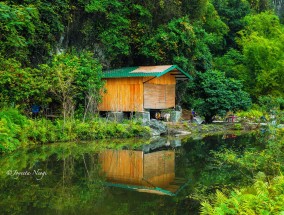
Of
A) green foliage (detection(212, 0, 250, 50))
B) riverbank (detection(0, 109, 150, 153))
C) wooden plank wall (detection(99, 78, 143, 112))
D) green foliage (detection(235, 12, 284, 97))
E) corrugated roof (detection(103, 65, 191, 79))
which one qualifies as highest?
green foliage (detection(212, 0, 250, 50))

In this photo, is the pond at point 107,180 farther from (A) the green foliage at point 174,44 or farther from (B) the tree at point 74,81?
(A) the green foliage at point 174,44

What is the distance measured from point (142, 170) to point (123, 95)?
37.1 feet

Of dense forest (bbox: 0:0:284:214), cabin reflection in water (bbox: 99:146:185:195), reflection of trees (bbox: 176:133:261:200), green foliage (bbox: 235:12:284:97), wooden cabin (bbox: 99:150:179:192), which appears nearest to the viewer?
reflection of trees (bbox: 176:133:261:200)

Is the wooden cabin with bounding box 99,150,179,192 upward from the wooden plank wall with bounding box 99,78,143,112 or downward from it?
downward

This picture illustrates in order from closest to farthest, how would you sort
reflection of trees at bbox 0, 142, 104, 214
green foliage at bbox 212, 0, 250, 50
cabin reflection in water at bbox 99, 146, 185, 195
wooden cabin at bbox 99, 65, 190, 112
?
reflection of trees at bbox 0, 142, 104, 214
cabin reflection in water at bbox 99, 146, 185, 195
wooden cabin at bbox 99, 65, 190, 112
green foliage at bbox 212, 0, 250, 50

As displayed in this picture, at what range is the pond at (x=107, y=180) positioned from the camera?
6.36 m

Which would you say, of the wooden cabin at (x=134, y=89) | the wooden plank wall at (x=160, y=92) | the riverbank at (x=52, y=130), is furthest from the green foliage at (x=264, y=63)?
the riverbank at (x=52, y=130)

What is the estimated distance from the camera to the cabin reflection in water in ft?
26.2

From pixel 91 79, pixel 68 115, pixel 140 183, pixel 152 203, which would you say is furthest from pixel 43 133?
pixel 152 203

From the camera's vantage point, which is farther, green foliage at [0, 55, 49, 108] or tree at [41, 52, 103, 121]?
tree at [41, 52, 103, 121]

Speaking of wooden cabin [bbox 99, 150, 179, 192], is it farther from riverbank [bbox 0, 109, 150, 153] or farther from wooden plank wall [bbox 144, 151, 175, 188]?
riverbank [bbox 0, 109, 150, 153]

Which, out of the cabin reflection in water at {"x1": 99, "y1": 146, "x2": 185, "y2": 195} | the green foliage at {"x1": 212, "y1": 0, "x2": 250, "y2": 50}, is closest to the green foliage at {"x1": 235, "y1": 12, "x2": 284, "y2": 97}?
the green foliage at {"x1": 212, "y1": 0, "x2": 250, "y2": 50}

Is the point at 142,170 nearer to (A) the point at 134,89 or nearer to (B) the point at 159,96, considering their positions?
(A) the point at 134,89

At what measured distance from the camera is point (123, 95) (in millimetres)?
20812
